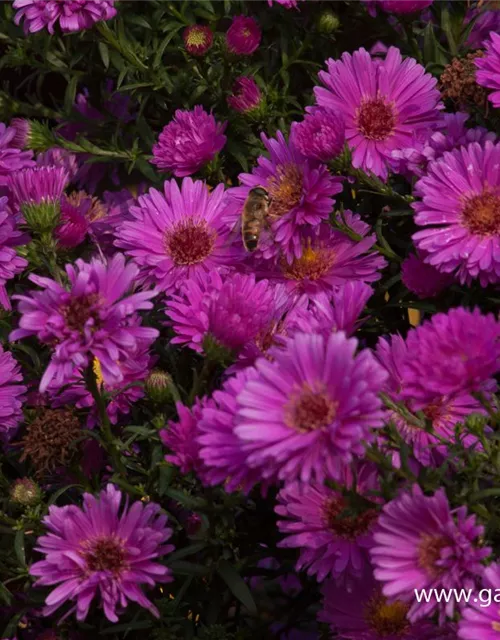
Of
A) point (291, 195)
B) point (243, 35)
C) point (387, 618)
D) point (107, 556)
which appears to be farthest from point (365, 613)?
point (243, 35)

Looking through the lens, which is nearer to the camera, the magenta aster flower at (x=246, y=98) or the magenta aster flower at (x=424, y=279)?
the magenta aster flower at (x=424, y=279)

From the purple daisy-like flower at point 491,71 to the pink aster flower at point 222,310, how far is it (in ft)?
1.00

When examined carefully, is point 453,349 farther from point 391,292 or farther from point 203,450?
point 391,292

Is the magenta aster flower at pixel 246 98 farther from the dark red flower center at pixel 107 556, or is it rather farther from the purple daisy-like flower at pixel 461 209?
the dark red flower center at pixel 107 556

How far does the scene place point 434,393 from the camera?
0.83 metres

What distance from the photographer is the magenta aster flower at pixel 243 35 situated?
49.7 inches

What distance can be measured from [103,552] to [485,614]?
34 cm

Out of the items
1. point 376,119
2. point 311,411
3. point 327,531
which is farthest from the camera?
point 376,119

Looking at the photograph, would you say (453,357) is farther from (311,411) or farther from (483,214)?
(483,214)

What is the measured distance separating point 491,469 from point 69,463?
0.42 meters

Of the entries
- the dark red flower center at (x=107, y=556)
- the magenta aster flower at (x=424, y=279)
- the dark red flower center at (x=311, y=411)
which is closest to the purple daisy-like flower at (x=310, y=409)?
the dark red flower center at (x=311, y=411)

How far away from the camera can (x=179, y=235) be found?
119 centimetres

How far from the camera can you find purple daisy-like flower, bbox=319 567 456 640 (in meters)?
0.94

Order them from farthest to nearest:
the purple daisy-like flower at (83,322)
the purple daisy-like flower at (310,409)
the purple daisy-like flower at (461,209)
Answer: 1. the purple daisy-like flower at (461,209)
2. the purple daisy-like flower at (83,322)
3. the purple daisy-like flower at (310,409)
